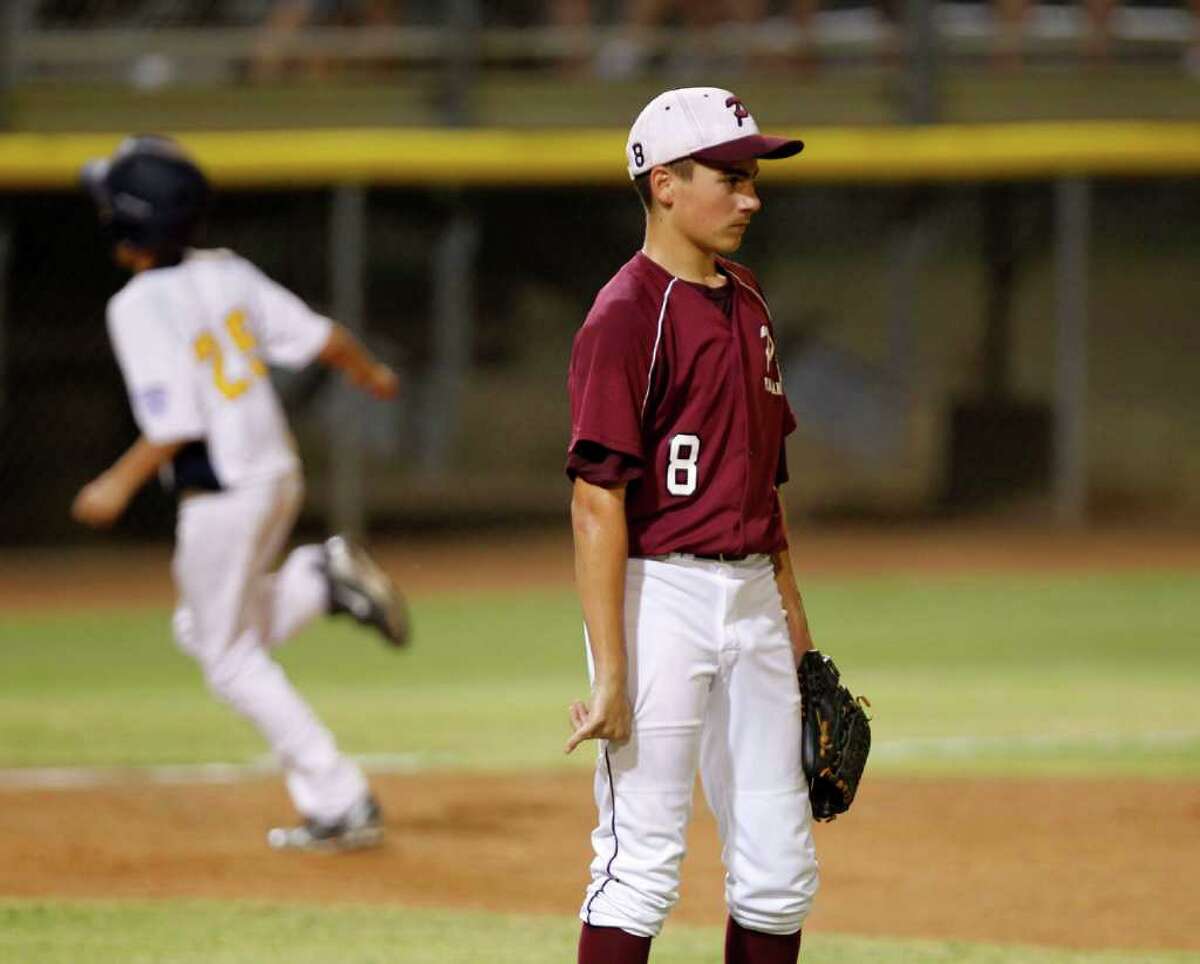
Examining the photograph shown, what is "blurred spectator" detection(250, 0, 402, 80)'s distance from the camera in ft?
49.4

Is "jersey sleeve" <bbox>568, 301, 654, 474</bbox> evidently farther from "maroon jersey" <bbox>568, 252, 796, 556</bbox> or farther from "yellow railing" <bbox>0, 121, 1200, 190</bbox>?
"yellow railing" <bbox>0, 121, 1200, 190</bbox>

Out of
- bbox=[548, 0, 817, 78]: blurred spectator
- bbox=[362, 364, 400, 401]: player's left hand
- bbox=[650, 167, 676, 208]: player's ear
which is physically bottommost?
→ bbox=[362, 364, 400, 401]: player's left hand

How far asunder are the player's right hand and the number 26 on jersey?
0.38 metres

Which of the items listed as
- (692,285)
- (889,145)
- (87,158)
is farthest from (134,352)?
(889,145)

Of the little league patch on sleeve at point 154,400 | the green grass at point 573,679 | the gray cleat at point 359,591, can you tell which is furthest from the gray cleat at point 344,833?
the green grass at point 573,679

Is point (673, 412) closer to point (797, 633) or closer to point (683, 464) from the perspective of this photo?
point (683, 464)

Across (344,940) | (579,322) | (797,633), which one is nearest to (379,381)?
(344,940)

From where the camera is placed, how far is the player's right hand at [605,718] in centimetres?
350

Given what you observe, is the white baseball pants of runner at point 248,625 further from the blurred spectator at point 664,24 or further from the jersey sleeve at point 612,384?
the blurred spectator at point 664,24

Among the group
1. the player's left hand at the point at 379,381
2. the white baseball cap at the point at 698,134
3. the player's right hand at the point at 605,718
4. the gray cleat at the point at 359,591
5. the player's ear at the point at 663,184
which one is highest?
the white baseball cap at the point at 698,134

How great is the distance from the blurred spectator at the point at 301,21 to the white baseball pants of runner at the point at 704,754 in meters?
12.0

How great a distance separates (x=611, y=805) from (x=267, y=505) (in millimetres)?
2520

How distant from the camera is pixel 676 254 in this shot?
371 cm

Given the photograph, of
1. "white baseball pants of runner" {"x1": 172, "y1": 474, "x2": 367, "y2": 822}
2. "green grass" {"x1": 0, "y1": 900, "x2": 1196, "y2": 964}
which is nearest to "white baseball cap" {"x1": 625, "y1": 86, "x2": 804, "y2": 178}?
"green grass" {"x1": 0, "y1": 900, "x2": 1196, "y2": 964}
